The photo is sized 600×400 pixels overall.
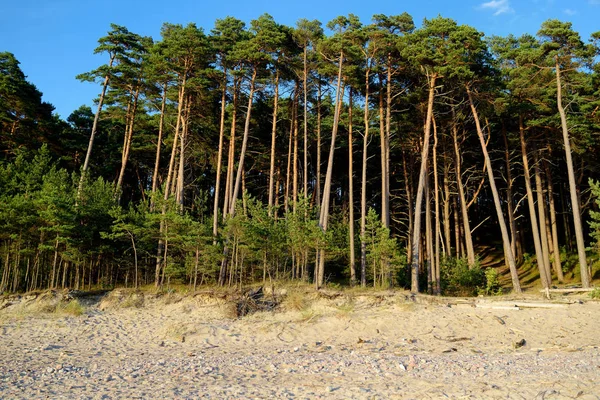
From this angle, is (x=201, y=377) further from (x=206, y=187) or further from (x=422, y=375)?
(x=206, y=187)

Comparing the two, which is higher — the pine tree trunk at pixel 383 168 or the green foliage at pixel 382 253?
the pine tree trunk at pixel 383 168

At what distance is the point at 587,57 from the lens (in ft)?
78.1

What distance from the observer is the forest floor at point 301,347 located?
27.6 feet

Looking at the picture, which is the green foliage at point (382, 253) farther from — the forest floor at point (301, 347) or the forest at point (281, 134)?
the forest floor at point (301, 347)

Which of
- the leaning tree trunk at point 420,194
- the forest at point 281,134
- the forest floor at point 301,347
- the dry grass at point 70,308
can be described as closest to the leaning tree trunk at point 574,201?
the forest at point 281,134

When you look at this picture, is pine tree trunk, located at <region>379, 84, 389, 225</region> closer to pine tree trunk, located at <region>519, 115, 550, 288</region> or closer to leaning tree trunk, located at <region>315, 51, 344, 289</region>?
leaning tree trunk, located at <region>315, 51, 344, 289</region>

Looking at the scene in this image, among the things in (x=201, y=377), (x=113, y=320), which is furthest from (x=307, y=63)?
(x=201, y=377)

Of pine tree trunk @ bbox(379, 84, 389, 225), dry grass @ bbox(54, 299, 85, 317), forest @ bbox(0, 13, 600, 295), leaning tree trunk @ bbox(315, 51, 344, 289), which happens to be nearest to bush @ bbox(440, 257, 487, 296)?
forest @ bbox(0, 13, 600, 295)

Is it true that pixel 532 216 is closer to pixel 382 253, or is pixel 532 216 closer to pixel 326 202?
pixel 382 253

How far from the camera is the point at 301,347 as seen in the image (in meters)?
14.2

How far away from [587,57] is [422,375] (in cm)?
2267

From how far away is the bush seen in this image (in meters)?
25.7

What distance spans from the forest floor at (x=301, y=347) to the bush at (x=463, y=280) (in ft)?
20.4

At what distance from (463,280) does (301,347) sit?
1503 cm
